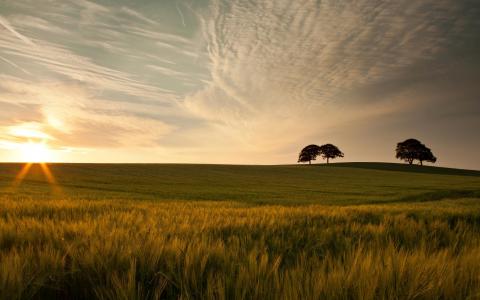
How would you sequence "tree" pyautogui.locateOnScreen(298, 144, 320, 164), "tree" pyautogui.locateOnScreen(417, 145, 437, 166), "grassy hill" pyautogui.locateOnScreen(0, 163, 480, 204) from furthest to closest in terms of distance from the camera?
"tree" pyautogui.locateOnScreen(298, 144, 320, 164)
"tree" pyautogui.locateOnScreen(417, 145, 437, 166)
"grassy hill" pyautogui.locateOnScreen(0, 163, 480, 204)

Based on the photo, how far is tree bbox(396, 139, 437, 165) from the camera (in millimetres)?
100062

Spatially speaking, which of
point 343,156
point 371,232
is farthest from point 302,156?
point 371,232

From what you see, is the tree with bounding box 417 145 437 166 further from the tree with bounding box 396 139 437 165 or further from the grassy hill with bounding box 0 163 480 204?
the grassy hill with bounding box 0 163 480 204

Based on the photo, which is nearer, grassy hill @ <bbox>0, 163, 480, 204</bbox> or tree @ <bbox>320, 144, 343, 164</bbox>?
grassy hill @ <bbox>0, 163, 480, 204</bbox>

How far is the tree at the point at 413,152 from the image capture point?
3939 inches

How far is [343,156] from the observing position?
373ft

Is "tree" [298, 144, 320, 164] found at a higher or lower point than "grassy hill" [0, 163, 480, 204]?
higher

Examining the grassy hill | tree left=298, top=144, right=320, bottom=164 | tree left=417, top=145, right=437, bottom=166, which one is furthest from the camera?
tree left=298, top=144, right=320, bottom=164

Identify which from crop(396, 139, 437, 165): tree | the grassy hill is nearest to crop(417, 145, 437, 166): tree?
crop(396, 139, 437, 165): tree

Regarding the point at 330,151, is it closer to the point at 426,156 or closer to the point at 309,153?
the point at 309,153

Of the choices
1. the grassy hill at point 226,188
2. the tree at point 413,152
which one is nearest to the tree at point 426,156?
the tree at point 413,152

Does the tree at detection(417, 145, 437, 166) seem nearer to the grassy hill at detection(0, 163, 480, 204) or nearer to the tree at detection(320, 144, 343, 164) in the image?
the tree at detection(320, 144, 343, 164)

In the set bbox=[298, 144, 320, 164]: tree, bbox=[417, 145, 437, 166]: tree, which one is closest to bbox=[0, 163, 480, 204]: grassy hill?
bbox=[417, 145, 437, 166]: tree

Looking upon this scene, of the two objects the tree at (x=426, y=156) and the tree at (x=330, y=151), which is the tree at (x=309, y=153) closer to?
the tree at (x=330, y=151)
